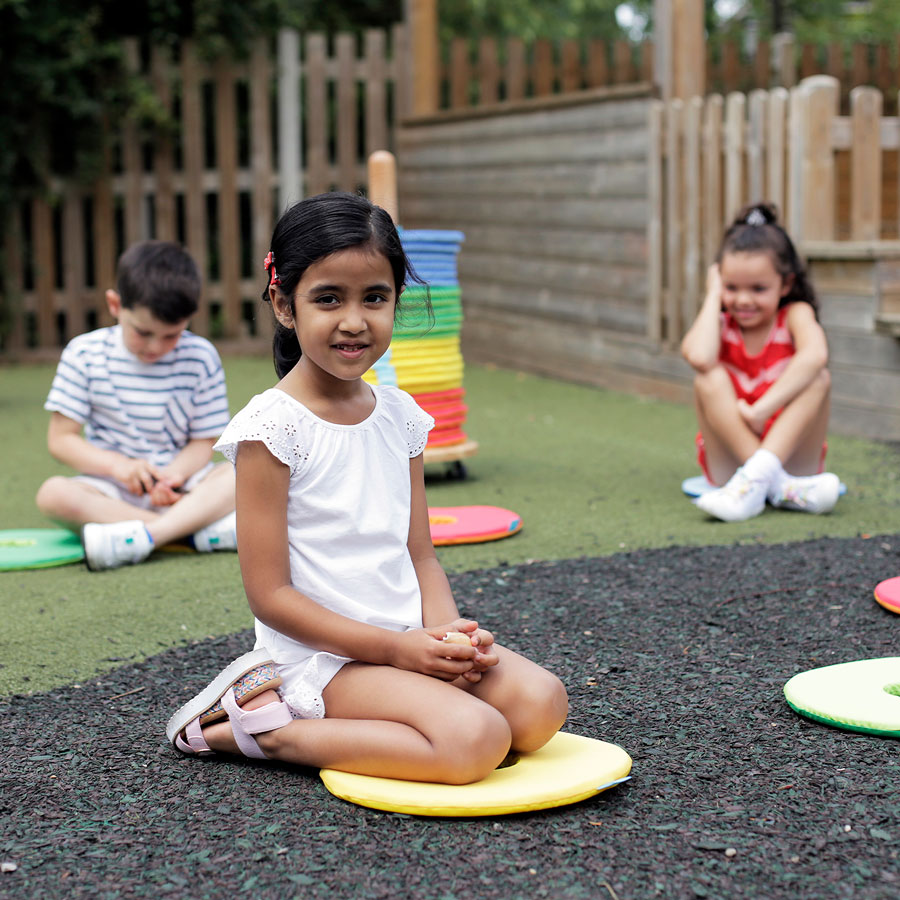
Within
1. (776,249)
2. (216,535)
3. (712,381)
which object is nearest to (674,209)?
(776,249)

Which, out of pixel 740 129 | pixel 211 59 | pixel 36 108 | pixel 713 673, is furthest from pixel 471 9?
pixel 713 673

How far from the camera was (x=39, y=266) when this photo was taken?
32.8ft

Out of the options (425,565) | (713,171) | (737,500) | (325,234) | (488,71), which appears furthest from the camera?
(488,71)

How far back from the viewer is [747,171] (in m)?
6.91

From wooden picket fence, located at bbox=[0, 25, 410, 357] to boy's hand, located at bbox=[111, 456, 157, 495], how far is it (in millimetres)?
6299

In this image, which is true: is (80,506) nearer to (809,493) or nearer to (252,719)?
(252,719)

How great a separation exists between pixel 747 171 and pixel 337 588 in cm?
525

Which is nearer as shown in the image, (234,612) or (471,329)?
(234,612)

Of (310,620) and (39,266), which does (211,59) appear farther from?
(310,620)

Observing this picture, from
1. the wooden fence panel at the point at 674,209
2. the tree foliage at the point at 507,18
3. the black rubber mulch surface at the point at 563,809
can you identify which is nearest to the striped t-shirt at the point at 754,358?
the black rubber mulch surface at the point at 563,809

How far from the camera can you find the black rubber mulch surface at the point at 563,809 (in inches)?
74.5

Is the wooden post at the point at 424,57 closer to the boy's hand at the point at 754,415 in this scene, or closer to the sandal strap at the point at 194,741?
the boy's hand at the point at 754,415

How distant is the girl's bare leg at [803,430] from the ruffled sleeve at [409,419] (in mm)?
2466

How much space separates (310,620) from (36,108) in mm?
8625
